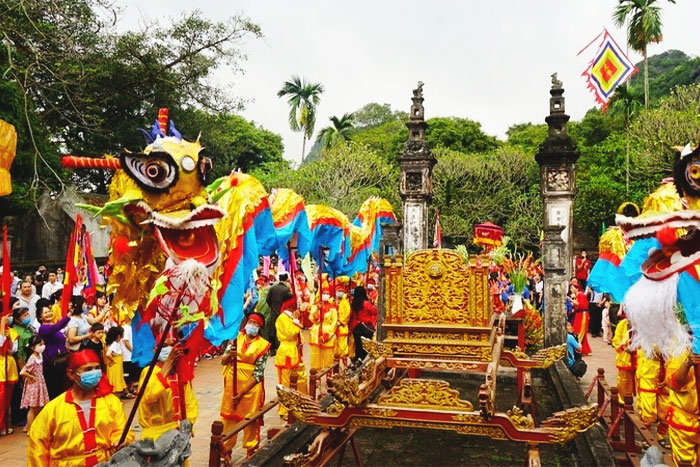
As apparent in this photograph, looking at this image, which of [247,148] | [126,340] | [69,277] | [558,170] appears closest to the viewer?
[69,277]

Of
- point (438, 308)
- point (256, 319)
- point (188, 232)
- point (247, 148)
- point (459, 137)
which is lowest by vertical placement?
point (256, 319)

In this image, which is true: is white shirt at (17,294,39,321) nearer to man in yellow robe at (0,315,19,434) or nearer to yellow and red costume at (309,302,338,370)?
man in yellow robe at (0,315,19,434)

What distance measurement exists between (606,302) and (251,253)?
43.4 feet

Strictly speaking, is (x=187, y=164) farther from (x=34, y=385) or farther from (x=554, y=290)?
(x=554, y=290)

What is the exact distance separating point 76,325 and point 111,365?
0.75m

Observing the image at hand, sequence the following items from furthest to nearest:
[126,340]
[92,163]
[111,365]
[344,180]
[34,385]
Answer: [344,180] < [126,340] < [111,365] < [34,385] < [92,163]

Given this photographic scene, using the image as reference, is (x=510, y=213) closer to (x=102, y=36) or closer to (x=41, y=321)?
(x=102, y=36)

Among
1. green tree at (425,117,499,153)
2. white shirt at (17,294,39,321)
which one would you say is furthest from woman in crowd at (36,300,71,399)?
green tree at (425,117,499,153)

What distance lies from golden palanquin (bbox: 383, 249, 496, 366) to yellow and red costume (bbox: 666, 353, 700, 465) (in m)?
1.54

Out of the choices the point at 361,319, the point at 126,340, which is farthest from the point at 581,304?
the point at 126,340

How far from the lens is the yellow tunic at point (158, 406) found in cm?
450

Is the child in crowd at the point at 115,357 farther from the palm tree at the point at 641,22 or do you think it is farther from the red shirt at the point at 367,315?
the palm tree at the point at 641,22

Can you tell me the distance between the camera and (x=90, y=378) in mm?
3596

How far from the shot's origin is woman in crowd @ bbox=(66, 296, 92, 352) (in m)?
6.91
